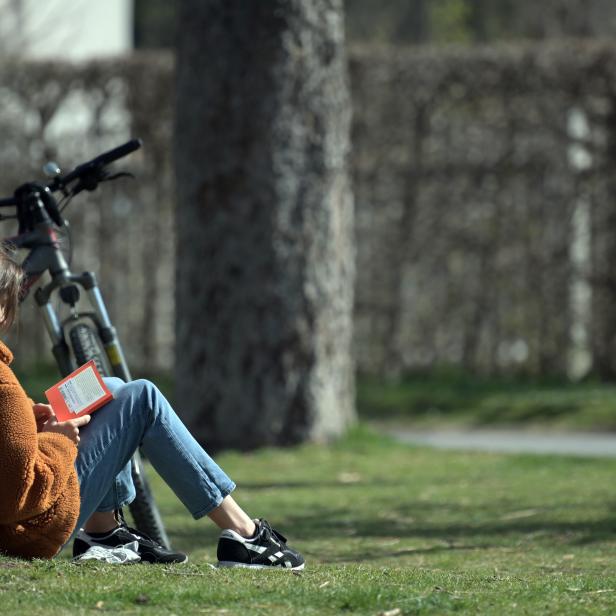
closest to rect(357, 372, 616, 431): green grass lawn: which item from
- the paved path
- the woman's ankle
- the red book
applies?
the paved path

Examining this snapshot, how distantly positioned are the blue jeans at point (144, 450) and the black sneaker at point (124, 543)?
0.17 meters

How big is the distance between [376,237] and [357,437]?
4.08 metres

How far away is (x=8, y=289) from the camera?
416cm

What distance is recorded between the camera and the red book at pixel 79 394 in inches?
172

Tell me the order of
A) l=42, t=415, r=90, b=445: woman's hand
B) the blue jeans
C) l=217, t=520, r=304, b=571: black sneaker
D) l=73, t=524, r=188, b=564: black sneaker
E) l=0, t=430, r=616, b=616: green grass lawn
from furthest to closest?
l=73, t=524, r=188, b=564: black sneaker → l=217, t=520, r=304, b=571: black sneaker → the blue jeans → l=42, t=415, r=90, b=445: woman's hand → l=0, t=430, r=616, b=616: green grass lawn

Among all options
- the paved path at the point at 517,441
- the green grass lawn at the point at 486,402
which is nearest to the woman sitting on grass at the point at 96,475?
the paved path at the point at 517,441

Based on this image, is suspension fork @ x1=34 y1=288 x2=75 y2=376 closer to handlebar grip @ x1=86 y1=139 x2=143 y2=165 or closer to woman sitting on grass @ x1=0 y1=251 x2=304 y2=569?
handlebar grip @ x1=86 y1=139 x2=143 y2=165

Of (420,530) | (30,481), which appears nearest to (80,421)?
(30,481)

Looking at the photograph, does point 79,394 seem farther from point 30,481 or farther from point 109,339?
point 109,339

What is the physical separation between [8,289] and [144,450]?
0.75 metres

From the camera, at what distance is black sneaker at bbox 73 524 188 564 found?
468cm

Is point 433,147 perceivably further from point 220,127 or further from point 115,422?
point 115,422

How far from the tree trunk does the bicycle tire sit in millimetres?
3832

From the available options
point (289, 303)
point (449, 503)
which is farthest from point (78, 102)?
point (449, 503)
